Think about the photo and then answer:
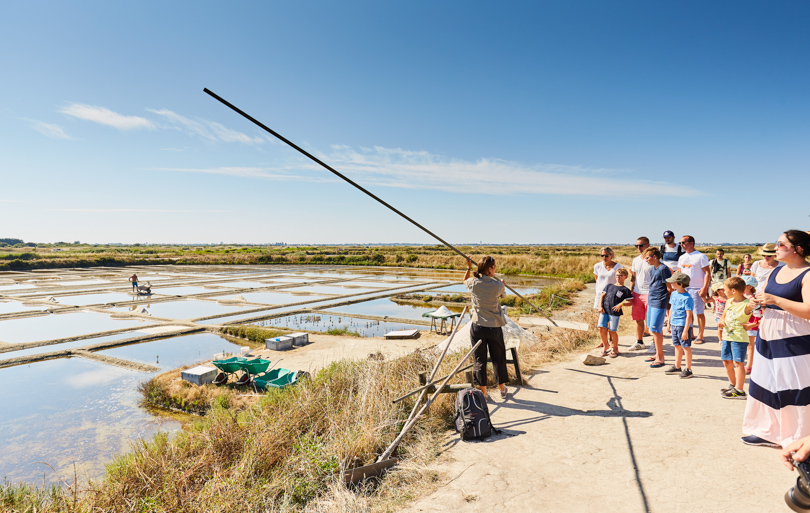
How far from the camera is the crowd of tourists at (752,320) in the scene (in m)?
2.79

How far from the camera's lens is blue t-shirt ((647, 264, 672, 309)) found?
5.73 meters

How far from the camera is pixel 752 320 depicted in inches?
165

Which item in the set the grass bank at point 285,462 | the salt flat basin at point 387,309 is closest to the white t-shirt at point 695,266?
the grass bank at point 285,462

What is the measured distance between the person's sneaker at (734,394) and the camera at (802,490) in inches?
124

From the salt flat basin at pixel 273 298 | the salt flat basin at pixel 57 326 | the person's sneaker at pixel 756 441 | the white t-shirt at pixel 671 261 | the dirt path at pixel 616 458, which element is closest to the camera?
the dirt path at pixel 616 458

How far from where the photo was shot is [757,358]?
10.1 feet

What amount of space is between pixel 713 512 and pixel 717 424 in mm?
1704

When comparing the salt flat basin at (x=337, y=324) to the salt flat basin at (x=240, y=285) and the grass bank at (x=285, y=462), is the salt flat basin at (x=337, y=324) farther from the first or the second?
the salt flat basin at (x=240, y=285)

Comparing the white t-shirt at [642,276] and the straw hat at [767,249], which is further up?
the straw hat at [767,249]

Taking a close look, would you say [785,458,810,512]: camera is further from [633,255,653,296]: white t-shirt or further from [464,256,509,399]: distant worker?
[633,255,653,296]: white t-shirt

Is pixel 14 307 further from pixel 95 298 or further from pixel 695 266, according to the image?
pixel 695 266

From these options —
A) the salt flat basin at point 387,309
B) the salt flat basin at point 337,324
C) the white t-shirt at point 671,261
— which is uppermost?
the white t-shirt at point 671,261

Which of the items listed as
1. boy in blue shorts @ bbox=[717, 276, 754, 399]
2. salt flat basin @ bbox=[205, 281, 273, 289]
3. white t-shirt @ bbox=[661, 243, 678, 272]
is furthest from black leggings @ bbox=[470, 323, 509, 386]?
salt flat basin @ bbox=[205, 281, 273, 289]

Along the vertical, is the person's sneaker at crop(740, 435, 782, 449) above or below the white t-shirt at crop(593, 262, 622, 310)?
below
